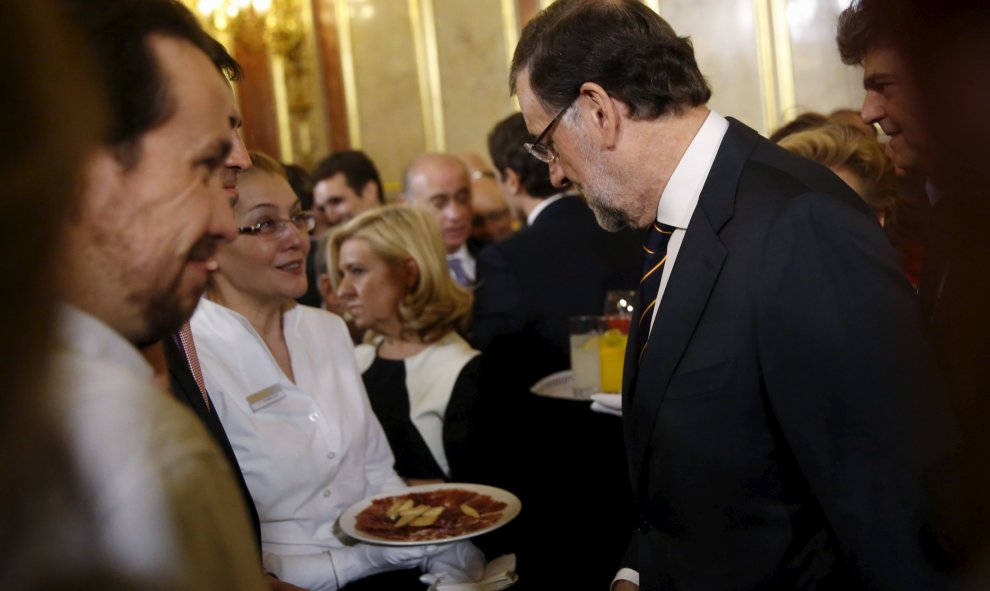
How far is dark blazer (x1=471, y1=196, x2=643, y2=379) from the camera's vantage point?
356cm

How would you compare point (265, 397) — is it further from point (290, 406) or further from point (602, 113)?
point (602, 113)

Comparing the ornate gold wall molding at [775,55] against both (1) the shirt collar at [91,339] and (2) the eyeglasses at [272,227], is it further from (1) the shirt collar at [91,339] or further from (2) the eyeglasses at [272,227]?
(1) the shirt collar at [91,339]

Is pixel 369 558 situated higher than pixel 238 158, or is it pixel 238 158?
pixel 238 158

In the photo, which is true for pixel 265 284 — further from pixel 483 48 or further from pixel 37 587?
pixel 483 48

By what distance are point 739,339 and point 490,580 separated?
952 mm

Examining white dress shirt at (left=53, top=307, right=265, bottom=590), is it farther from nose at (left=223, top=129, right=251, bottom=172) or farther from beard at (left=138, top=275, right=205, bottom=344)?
nose at (left=223, top=129, right=251, bottom=172)

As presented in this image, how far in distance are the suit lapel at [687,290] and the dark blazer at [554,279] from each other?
6.41ft

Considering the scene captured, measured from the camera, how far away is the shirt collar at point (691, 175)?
5.40ft

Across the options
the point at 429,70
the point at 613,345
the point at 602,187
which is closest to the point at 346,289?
the point at 613,345

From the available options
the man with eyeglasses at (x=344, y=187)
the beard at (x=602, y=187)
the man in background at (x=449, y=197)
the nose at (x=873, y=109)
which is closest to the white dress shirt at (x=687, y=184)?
the beard at (x=602, y=187)

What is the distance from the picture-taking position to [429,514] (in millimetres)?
2100

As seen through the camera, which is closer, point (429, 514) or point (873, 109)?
point (873, 109)

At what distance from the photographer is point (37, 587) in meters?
0.59

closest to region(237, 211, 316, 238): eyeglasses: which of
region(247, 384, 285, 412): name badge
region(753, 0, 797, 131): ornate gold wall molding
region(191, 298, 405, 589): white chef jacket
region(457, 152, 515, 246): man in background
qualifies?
A: region(191, 298, 405, 589): white chef jacket
